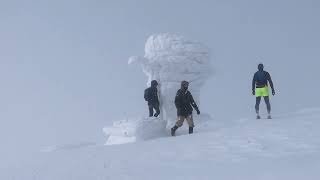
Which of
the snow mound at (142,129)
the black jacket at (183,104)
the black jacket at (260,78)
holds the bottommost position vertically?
the snow mound at (142,129)

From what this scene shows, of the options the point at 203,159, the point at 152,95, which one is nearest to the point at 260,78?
the point at 152,95

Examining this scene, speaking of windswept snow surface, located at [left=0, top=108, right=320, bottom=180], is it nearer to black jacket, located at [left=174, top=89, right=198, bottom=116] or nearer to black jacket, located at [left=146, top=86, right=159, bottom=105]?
black jacket, located at [left=174, top=89, right=198, bottom=116]

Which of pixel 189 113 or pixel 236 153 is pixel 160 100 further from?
pixel 236 153

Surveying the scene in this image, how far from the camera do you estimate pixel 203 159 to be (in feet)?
34.8

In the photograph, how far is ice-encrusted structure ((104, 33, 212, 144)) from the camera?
20.9 meters

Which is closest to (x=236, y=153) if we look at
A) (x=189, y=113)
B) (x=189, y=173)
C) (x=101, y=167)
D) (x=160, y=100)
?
(x=189, y=173)

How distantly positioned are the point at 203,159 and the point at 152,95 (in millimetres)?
8978

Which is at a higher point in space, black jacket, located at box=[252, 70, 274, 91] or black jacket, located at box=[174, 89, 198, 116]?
black jacket, located at box=[252, 70, 274, 91]

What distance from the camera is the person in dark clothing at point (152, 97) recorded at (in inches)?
758

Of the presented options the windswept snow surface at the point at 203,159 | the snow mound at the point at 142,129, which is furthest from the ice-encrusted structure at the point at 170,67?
the windswept snow surface at the point at 203,159

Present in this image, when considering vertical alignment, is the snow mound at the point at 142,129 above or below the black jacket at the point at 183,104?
below

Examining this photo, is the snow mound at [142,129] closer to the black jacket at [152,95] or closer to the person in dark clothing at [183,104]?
the black jacket at [152,95]

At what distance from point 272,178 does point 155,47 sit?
48.0 feet

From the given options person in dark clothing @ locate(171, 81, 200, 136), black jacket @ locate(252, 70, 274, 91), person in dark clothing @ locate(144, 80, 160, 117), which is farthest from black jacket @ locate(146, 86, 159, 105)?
black jacket @ locate(252, 70, 274, 91)
